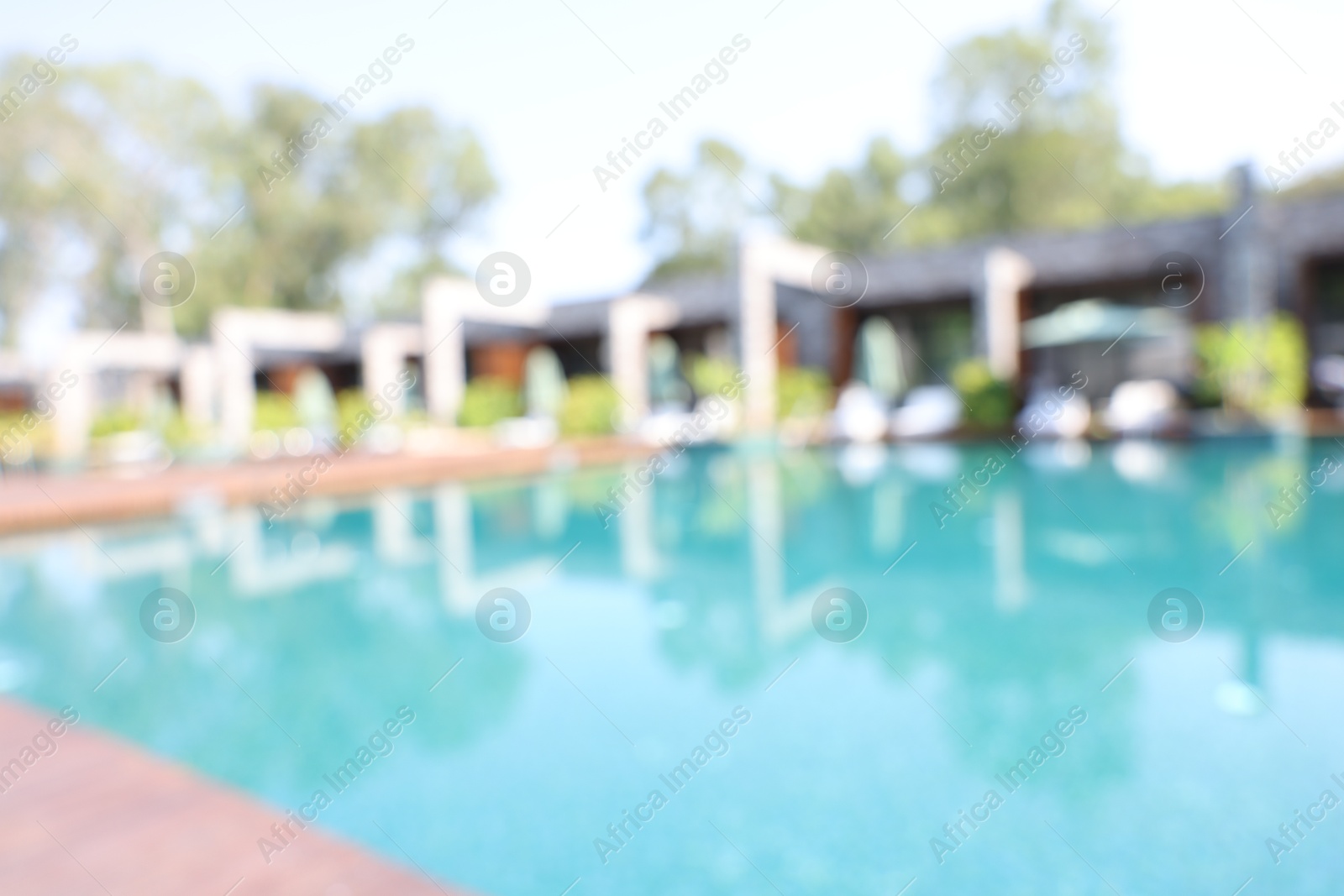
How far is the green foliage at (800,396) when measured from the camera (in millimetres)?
16297

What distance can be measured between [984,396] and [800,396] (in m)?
3.33

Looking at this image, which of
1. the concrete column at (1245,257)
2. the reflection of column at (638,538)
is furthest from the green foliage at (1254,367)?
the reflection of column at (638,538)

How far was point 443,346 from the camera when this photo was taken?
59.4 ft

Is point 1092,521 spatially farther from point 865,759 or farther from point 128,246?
point 128,246

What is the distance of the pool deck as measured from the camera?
932cm

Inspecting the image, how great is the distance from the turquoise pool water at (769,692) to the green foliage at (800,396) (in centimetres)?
810

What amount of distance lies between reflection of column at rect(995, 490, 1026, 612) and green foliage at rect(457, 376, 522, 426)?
39.2 feet

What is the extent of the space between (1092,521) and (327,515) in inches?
314

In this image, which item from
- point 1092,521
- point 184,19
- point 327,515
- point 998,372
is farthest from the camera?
point 998,372

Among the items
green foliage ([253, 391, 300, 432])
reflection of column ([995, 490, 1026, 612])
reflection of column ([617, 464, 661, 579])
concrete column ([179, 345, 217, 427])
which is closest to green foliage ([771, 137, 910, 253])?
A: green foliage ([253, 391, 300, 432])

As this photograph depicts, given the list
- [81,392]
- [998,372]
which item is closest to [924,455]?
[998,372]

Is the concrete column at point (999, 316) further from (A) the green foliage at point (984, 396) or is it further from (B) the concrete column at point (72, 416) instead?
(B) the concrete column at point (72, 416)

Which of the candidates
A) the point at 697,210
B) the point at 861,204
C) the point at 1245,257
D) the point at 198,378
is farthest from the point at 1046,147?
the point at 198,378

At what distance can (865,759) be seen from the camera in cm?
318
